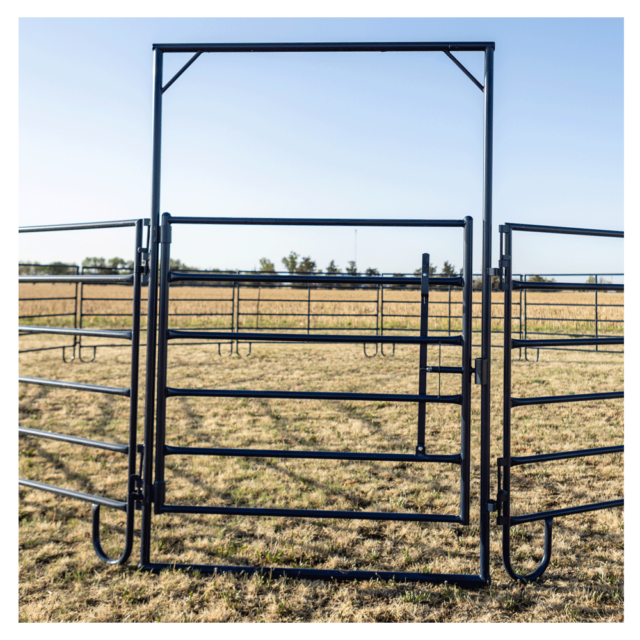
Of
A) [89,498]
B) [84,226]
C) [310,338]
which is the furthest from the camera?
[84,226]

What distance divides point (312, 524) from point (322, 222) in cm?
169

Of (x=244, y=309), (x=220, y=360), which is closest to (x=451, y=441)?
(x=220, y=360)

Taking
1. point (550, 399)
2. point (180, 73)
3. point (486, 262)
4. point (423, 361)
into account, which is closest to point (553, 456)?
point (550, 399)

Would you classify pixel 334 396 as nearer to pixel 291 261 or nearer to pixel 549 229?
pixel 549 229

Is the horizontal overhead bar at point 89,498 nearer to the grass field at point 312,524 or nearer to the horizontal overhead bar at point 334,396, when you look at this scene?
the grass field at point 312,524

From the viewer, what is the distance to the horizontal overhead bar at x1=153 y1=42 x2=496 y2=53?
7.44 feet

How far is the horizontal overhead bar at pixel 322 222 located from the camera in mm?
2256

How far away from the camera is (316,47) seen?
2326 mm

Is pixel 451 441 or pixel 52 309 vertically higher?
pixel 52 309

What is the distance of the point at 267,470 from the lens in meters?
3.51

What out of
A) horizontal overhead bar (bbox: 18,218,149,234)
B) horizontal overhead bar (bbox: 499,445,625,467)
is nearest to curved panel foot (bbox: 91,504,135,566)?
horizontal overhead bar (bbox: 18,218,149,234)

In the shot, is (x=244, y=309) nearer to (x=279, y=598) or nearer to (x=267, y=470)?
(x=267, y=470)

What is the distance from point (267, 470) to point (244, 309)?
17969 millimetres

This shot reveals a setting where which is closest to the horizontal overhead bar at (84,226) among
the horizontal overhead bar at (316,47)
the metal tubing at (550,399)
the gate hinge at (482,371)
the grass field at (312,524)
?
the horizontal overhead bar at (316,47)
